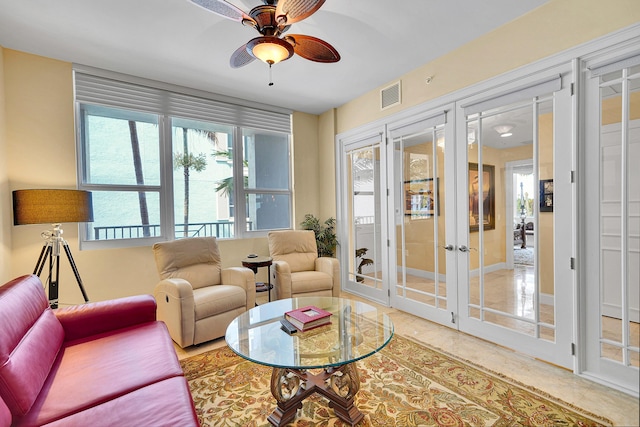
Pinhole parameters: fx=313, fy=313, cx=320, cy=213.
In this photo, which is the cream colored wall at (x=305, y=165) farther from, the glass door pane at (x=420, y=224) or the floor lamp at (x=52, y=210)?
the floor lamp at (x=52, y=210)

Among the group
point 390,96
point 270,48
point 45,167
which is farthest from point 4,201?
point 390,96

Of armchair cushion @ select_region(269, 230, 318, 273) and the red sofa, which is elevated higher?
armchair cushion @ select_region(269, 230, 318, 273)

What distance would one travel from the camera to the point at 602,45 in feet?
6.88

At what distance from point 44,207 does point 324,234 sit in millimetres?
3102

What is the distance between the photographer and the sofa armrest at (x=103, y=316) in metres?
2.05

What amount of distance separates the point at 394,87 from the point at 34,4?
127 inches

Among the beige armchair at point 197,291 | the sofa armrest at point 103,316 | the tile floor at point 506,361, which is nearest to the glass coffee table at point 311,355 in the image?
the sofa armrest at point 103,316

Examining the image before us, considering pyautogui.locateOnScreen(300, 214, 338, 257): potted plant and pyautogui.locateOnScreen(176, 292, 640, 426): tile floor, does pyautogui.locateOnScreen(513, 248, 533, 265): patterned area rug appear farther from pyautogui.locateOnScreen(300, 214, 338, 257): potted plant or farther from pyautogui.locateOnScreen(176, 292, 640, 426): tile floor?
pyautogui.locateOnScreen(300, 214, 338, 257): potted plant

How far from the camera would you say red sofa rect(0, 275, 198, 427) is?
4.24 ft

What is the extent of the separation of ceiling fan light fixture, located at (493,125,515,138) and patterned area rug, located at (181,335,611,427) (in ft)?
6.21

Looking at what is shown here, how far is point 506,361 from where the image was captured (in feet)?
8.03

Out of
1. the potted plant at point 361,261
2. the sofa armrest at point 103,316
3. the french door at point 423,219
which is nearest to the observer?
the sofa armrest at point 103,316

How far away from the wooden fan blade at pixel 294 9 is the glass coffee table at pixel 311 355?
1897 millimetres

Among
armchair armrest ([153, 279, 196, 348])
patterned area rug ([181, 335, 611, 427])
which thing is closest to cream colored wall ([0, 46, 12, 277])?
armchair armrest ([153, 279, 196, 348])
